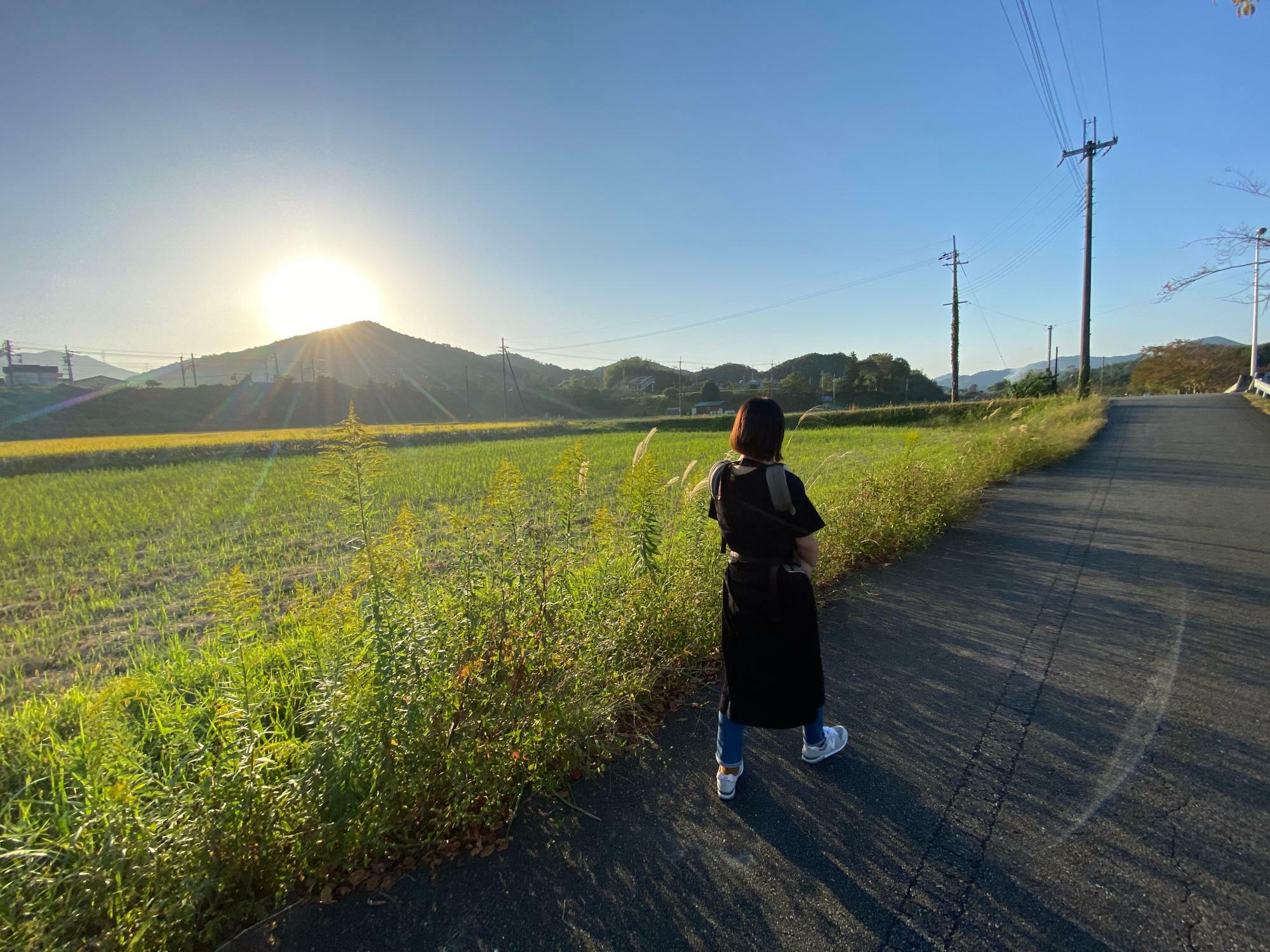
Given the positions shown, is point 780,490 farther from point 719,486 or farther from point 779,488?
point 719,486

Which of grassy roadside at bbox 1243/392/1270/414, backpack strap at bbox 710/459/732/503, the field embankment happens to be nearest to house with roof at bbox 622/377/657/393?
the field embankment

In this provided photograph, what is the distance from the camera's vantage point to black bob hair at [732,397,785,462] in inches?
93.3

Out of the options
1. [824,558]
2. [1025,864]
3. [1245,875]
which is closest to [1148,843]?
[1245,875]

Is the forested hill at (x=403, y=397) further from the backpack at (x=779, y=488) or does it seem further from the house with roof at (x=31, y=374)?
the backpack at (x=779, y=488)

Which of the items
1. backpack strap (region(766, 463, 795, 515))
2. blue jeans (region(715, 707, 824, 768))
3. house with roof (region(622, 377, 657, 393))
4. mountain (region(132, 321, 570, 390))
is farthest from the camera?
mountain (region(132, 321, 570, 390))

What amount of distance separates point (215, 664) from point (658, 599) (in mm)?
2722

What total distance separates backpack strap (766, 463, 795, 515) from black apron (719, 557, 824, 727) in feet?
0.81

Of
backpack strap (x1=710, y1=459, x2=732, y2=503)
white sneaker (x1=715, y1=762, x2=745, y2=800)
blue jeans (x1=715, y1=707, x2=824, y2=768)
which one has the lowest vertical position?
white sneaker (x1=715, y1=762, x2=745, y2=800)

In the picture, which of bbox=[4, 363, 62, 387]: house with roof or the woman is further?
bbox=[4, 363, 62, 387]: house with roof

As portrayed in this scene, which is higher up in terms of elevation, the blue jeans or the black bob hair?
the black bob hair

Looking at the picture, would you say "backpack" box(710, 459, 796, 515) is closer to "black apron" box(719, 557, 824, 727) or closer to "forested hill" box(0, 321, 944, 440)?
"black apron" box(719, 557, 824, 727)

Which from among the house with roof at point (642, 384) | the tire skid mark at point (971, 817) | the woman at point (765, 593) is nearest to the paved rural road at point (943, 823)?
the tire skid mark at point (971, 817)

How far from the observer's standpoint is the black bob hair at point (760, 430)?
2369 millimetres

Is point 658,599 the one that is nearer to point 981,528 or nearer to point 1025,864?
point 1025,864
